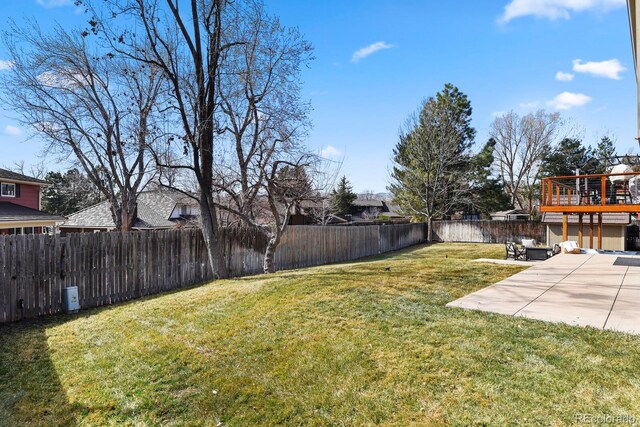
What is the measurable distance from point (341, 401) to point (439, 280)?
495cm

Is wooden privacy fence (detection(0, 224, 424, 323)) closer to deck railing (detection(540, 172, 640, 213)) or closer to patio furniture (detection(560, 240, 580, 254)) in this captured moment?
patio furniture (detection(560, 240, 580, 254))

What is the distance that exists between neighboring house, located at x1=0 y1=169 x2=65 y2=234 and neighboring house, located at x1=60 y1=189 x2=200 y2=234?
4819 mm

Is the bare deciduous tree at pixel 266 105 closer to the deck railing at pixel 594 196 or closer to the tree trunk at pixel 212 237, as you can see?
the tree trunk at pixel 212 237

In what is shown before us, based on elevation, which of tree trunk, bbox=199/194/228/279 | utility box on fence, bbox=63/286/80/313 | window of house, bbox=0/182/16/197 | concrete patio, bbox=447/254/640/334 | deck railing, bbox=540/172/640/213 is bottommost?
utility box on fence, bbox=63/286/80/313

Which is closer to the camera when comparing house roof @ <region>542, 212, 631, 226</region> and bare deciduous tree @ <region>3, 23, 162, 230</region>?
bare deciduous tree @ <region>3, 23, 162, 230</region>

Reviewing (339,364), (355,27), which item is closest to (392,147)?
(355,27)

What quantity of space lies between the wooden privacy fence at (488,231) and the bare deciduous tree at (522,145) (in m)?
12.4

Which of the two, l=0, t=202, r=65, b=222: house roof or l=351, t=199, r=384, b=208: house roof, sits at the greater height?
l=351, t=199, r=384, b=208: house roof

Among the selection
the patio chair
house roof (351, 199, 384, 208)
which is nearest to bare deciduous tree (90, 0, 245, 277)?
the patio chair

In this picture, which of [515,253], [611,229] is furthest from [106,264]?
[611,229]

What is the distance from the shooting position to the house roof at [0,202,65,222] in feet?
56.9

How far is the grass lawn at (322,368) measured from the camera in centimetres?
300

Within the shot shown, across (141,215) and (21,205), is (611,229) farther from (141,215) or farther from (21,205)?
A: (21,205)

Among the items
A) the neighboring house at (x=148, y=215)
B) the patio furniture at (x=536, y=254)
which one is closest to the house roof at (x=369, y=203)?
the neighboring house at (x=148, y=215)
